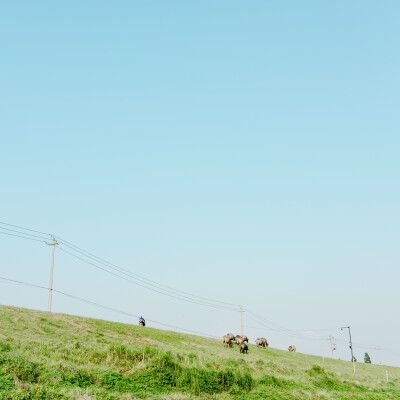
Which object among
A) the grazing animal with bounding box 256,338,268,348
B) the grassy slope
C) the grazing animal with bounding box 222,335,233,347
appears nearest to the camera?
the grassy slope

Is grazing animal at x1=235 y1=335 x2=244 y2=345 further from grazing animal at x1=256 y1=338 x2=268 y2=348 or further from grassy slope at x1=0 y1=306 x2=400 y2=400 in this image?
grassy slope at x1=0 y1=306 x2=400 y2=400

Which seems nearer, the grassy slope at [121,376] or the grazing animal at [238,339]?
the grassy slope at [121,376]

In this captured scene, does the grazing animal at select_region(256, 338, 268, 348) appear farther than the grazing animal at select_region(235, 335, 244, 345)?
Yes

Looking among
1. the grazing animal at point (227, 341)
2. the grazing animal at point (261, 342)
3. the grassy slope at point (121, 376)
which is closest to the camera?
the grassy slope at point (121, 376)

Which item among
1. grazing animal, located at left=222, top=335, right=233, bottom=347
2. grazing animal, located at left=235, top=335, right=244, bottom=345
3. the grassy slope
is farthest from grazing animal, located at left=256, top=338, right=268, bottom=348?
the grassy slope

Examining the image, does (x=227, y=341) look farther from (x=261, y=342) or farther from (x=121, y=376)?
(x=121, y=376)

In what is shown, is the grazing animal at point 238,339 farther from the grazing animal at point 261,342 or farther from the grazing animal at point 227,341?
the grazing animal at point 261,342

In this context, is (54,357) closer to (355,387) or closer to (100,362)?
(100,362)

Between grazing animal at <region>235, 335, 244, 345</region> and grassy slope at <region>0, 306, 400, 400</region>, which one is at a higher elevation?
grazing animal at <region>235, 335, 244, 345</region>

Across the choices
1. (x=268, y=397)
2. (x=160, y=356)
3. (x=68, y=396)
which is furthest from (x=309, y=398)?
(x=68, y=396)

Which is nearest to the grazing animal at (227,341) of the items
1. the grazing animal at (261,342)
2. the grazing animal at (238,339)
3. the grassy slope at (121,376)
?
the grazing animal at (238,339)

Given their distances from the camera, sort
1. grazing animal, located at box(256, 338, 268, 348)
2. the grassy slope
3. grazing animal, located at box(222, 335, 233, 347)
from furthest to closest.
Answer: grazing animal, located at box(256, 338, 268, 348) → grazing animal, located at box(222, 335, 233, 347) → the grassy slope

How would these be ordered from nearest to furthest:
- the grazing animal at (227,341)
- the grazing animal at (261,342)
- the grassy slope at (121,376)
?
1. the grassy slope at (121,376)
2. the grazing animal at (227,341)
3. the grazing animal at (261,342)

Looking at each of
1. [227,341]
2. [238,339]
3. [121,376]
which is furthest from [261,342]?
[121,376]
